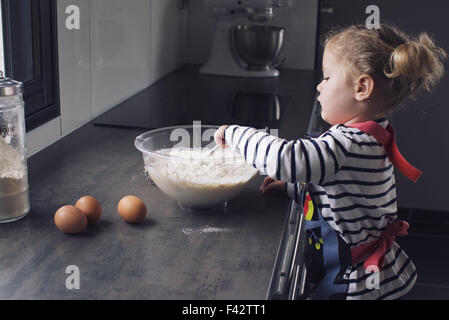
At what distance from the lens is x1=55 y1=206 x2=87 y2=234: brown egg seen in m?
0.99

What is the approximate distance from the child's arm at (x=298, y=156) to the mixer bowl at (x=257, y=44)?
159 cm

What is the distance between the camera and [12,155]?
103 centimetres

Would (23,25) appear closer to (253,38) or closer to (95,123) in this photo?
(95,123)

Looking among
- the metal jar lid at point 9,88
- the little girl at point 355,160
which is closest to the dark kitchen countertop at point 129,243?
the little girl at point 355,160

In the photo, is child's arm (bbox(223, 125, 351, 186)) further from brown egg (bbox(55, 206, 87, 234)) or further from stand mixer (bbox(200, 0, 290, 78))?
stand mixer (bbox(200, 0, 290, 78))

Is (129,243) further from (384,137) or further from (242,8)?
(242,8)

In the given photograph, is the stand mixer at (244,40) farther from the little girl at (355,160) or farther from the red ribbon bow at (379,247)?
the red ribbon bow at (379,247)

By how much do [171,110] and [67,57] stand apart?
0.46m

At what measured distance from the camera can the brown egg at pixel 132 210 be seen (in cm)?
104

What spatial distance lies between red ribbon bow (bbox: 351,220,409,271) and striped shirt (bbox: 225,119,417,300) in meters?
0.01

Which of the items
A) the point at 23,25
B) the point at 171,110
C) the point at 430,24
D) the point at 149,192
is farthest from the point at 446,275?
the point at 23,25

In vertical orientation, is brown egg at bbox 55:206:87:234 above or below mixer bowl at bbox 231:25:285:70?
below

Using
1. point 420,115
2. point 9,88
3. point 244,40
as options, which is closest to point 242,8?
point 244,40

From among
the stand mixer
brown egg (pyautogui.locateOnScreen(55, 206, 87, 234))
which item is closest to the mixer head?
the stand mixer
